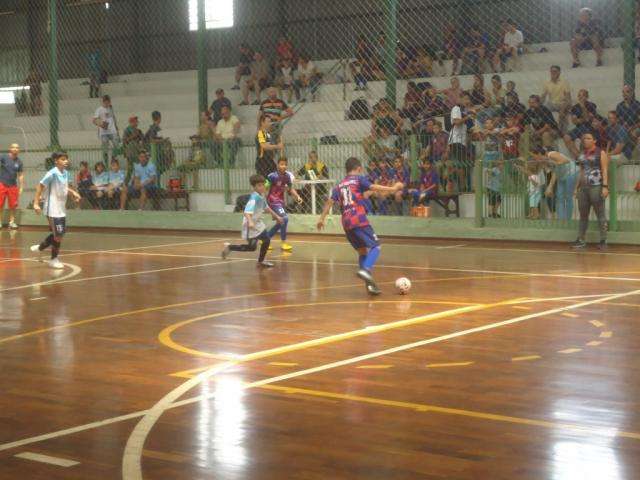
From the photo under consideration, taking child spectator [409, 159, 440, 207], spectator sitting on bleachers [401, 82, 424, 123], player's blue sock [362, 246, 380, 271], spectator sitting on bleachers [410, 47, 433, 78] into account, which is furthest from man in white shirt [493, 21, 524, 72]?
player's blue sock [362, 246, 380, 271]

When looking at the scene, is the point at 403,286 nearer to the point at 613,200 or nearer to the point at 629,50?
the point at 613,200

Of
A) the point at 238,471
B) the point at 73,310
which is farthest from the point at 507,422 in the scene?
the point at 73,310

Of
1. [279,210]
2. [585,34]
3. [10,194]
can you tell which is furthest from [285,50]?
[279,210]

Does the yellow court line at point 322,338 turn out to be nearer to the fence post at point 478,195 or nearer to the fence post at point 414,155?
the fence post at point 478,195

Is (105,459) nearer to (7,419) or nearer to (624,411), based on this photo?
(7,419)

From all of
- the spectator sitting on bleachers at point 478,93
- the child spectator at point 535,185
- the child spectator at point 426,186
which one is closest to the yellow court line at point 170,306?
the child spectator at point 535,185

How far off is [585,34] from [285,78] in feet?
28.0

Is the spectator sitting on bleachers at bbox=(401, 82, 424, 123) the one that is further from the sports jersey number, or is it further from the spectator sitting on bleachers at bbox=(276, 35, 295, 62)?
the sports jersey number

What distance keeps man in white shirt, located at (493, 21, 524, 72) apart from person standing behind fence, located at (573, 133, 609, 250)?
6.75m

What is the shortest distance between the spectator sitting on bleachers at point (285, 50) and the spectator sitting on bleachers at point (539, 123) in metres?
10.0

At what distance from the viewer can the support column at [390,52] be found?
25.1m

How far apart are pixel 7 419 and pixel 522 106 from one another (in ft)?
55.5

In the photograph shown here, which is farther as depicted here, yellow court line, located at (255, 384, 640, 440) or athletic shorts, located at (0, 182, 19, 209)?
athletic shorts, located at (0, 182, 19, 209)

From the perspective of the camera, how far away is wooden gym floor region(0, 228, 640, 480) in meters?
6.54
